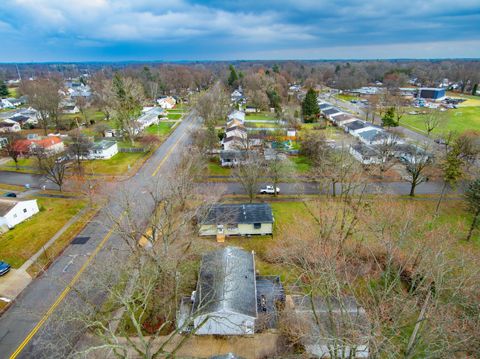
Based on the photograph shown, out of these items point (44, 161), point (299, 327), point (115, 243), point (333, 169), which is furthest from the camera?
point (44, 161)

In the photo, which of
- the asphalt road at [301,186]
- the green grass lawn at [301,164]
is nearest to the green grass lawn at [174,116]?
the green grass lawn at [301,164]

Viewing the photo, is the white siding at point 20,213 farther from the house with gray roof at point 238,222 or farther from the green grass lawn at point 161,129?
the green grass lawn at point 161,129

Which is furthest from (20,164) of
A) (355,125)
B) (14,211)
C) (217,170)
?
(355,125)

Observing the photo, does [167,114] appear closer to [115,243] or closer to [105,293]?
[115,243]

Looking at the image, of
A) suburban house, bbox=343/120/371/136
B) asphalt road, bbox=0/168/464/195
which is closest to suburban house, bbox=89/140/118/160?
asphalt road, bbox=0/168/464/195

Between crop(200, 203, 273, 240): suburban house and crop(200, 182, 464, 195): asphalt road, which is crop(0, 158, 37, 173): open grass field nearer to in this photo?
crop(200, 182, 464, 195): asphalt road

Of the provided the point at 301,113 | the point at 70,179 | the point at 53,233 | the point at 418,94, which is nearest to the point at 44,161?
the point at 70,179

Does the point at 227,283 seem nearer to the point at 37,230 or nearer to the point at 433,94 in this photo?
the point at 37,230

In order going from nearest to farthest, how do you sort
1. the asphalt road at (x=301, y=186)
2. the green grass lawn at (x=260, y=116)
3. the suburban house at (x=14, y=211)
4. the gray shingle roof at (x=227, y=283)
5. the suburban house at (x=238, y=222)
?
the gray shingle roof at (x=227, y=283), the suburban house at (x=238, y=222), the suburban house at (x=14, y=211), the asphalt road at (x=301, y=186), the green grass lawn at (x=260, y=116)
